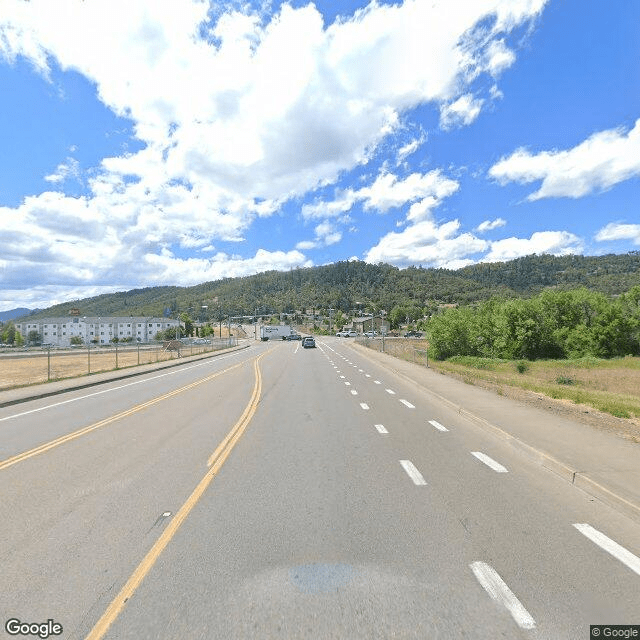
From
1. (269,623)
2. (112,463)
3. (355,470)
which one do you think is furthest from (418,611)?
(112,463)

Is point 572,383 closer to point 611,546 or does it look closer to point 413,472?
point 413,472

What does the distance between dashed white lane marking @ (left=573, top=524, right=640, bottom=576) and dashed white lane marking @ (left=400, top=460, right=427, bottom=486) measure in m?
2.07

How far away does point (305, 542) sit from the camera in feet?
15.5

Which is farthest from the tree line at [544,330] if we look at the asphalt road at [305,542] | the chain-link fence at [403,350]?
the asphalt road at [305,542]

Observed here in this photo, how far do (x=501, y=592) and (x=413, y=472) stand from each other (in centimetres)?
343

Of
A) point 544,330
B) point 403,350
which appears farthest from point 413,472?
point 544,330

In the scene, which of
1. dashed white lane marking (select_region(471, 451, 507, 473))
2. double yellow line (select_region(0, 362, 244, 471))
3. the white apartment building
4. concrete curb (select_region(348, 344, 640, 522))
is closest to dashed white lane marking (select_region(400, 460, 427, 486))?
dashed white lane marking (select_region(471, 451, 507, 473))

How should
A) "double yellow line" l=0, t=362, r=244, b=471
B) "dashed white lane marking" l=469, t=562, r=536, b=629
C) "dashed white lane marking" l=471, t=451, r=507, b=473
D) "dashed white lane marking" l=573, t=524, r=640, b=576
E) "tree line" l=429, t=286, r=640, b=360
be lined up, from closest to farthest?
"dashed white lane marking" l=469, t=562, r=536, b=629
"dashed white lane marking" l=573, t=524, r=640, b=576
"dashed white lane marking" l=471, t=451, r=507, b=473
"double yellow line" l=0, t=362, r=244, b=471
"tree line" l=429, t=286, r=640, b=360

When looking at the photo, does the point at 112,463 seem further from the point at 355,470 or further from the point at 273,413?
the point at 273,413

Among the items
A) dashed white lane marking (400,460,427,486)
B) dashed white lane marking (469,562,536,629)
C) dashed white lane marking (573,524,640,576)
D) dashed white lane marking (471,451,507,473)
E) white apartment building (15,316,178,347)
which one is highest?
white apartment building (15,316,178,347)

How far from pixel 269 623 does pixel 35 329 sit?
196 m

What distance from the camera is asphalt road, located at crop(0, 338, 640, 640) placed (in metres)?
3.48

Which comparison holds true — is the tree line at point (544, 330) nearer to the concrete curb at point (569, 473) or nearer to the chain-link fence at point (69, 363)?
the chain-link fence at point (69, 363)

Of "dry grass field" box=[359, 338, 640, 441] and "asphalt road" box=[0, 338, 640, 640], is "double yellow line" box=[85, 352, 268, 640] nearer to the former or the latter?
"asphalt road" box=[0, 338, 640, 640]
